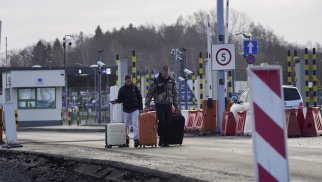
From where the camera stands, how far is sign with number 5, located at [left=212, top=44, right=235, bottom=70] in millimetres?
22719

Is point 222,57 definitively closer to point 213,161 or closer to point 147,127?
point 147,127

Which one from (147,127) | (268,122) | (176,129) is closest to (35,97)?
(176,129)

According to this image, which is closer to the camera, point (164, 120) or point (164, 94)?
point (164, 94)

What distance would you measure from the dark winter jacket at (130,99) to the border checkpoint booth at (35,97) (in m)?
30.4

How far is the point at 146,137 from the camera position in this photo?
1681 centimetres

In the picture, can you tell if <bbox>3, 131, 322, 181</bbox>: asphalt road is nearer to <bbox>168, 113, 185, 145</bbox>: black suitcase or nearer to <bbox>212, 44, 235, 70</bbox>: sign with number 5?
<bbox>168, 113, 185, 145</bbox>: black suitcase

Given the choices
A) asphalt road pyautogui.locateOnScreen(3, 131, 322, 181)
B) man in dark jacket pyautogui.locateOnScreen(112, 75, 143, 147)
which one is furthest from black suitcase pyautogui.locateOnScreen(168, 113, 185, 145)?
asphalt road pyautogui.locateOnScreen(3, 131, 322, 181)

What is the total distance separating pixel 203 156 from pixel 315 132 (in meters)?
8.80

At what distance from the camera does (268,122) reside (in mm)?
5266

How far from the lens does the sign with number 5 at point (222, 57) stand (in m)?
22.7

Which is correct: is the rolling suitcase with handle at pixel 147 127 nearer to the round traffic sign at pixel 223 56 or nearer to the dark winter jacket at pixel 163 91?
the dark winter jacket at pixel 163 91

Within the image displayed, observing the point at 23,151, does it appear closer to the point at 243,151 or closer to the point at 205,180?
the point at 243,151

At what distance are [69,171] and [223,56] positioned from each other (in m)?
10.9

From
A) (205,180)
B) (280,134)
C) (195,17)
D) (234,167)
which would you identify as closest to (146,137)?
(234,167)
